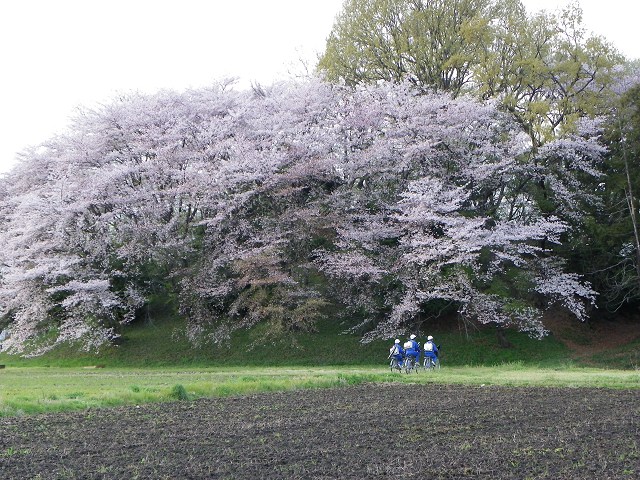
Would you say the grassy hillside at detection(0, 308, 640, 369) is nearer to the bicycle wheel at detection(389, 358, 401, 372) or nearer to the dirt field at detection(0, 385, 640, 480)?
the bicycle wheel at detection(389, 358, 401, 372)

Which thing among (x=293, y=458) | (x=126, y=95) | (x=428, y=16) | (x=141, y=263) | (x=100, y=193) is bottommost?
(x=293, y=458)

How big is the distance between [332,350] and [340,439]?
64.8ft

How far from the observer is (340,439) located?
10.2 m

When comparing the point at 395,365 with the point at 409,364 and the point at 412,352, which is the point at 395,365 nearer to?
the point at 409,364

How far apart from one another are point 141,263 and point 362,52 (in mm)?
15343

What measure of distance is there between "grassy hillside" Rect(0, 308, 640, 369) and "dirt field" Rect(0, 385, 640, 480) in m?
14.3

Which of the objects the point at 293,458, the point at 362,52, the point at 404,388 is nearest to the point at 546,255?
the point at 362,52

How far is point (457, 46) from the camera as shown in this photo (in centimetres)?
3416

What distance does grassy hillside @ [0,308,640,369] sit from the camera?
28.8m

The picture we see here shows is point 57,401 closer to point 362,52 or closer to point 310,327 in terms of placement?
point 310,327

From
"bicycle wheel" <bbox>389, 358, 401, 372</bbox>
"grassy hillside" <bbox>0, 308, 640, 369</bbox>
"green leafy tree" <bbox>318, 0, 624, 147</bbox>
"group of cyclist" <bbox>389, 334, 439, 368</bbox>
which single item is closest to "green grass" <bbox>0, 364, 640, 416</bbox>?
"group of cyclist" <bbox>389, 334, 439, 368</bbox>

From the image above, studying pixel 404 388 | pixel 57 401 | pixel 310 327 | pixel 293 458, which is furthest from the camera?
pixel 310 327

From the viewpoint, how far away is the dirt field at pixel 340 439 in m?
8.23

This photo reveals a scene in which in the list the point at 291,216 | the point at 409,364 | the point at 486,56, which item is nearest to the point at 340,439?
the point at 409,364
